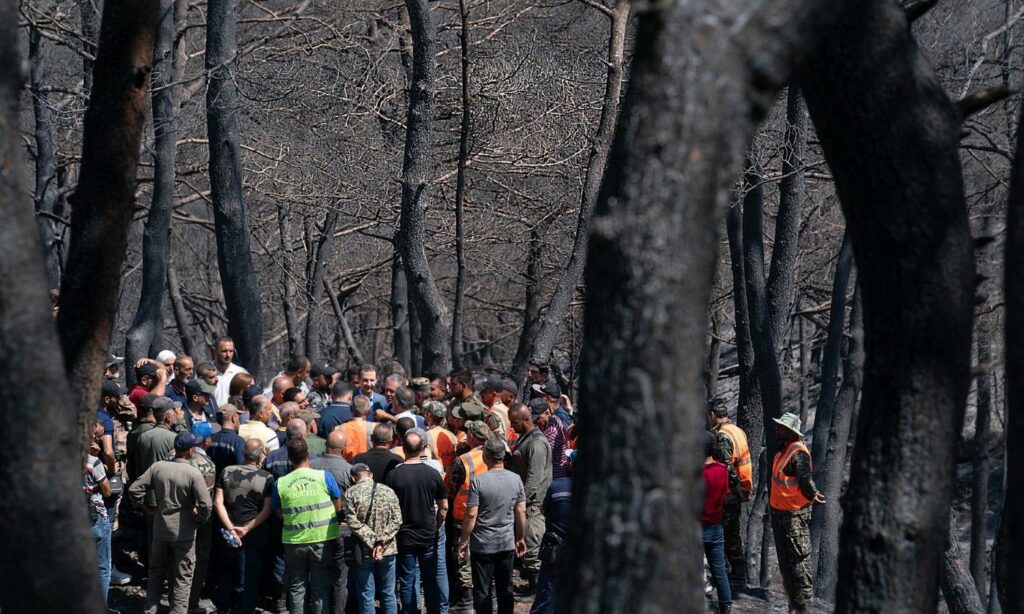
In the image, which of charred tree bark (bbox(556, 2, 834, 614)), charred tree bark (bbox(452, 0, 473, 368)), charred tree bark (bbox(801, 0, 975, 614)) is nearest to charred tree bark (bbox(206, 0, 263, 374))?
charred tree bark (bbox(452, 0, 473, 368))

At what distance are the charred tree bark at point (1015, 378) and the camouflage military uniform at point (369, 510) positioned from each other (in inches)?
208

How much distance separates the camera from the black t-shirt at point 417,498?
9445 mm

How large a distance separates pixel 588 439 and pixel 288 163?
1704 cm

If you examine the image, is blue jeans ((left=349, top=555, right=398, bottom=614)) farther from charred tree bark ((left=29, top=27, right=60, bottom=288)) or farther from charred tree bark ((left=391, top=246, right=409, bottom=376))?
charred tree bark ((left=391, top=246, right=409, bottom=376))

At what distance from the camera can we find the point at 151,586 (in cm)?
988

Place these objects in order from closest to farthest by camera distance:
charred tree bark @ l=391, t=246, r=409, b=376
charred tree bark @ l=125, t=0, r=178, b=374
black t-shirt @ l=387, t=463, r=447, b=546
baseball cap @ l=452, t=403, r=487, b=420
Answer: black t-shirt @ l=387, t=463, r=447, b=546, baseball cap @ l=452, t=403, r=487, b=420, charred tree bark @ l=125, t=0, r=178, b=374, charred tree bark @ l=391, t=246, r=409, b=376

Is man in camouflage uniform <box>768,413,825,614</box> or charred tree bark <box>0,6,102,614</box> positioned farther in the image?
man in camouflage uniform <box>768,413,825,614</box>

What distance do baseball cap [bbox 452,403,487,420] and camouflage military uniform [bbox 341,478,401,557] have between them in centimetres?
197

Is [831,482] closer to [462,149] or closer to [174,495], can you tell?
[462,149]

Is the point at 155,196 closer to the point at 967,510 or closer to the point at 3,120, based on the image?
the point at 3,120

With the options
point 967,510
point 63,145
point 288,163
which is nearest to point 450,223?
point 288,163

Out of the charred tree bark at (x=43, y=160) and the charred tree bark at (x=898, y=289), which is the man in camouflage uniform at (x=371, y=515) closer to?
the charred tree bark at (x=898, y=289)

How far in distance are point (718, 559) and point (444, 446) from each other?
2.54 m

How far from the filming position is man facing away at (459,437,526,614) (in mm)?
9602
